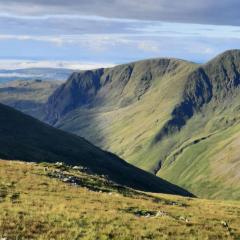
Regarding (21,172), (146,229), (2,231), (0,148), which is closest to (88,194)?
(21,172)

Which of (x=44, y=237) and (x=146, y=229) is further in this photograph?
(x=146, y=229)

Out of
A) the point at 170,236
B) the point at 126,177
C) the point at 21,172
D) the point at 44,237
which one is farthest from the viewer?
the point at 126,177

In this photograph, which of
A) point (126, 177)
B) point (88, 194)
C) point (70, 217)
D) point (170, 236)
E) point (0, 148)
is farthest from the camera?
point (126, 177)

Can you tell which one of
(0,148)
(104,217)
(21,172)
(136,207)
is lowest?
(0,148)

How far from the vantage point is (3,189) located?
39.3 meters

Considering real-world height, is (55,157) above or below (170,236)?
below

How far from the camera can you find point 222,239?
93.6ft

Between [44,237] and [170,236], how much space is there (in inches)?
283

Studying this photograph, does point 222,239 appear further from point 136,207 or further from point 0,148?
point 0,148

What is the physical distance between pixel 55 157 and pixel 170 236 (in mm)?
162983

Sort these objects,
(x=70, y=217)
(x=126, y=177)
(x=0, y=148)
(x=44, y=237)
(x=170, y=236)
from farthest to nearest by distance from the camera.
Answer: (x=126, y=177)
(x=0, y=148)
(x=70, y=217)
(x=170, y=236)
(x=44, y=237)

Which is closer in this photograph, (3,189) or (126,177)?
(3,189)

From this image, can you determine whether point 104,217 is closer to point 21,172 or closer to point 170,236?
point 170,236

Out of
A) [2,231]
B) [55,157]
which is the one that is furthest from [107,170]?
[2,231]
